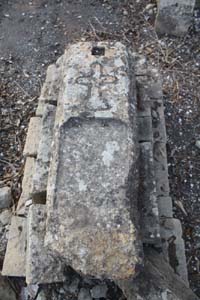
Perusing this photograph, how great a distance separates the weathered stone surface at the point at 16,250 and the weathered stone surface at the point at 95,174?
78 cm

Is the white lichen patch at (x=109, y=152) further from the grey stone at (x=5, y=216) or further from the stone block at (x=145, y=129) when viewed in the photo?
the grey stone at (x=5, y=216)

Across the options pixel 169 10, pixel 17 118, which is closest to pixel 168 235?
pixel 17 118

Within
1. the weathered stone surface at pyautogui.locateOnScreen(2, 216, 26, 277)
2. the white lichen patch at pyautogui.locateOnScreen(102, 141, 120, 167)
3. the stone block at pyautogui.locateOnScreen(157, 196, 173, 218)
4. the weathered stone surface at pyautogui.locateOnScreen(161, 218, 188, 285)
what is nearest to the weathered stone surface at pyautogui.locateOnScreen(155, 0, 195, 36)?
the stone block at pyautogui.locateOnScreen(157, 196, 173, 218)

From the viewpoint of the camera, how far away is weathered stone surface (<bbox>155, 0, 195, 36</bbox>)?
5504mm

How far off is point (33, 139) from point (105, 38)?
204 cm

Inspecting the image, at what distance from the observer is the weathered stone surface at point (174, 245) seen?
3844 mm

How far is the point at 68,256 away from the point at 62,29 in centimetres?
367

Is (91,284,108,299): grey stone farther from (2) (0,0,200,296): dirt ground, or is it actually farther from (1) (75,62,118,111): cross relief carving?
(1) (75,62,118,111): cross relief carving

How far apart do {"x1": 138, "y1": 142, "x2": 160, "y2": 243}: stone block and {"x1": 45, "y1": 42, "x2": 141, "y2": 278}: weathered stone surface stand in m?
0.25

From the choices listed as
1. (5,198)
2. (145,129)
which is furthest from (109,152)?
(5,198)

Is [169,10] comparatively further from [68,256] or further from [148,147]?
[68,256]

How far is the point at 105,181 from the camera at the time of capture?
3.13 metres

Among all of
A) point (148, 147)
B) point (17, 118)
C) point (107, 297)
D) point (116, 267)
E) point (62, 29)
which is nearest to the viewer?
point (116, 267)

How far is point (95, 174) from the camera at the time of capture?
10.4 feet
